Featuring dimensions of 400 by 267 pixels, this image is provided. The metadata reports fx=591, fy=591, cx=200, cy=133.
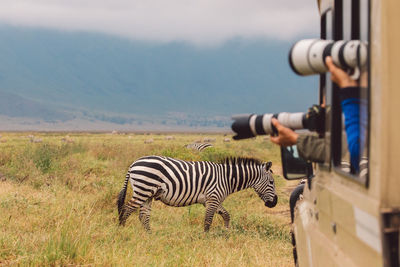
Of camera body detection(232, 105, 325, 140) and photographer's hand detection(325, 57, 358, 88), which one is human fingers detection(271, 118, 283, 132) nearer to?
camera body detection(232, 105, 325, 140)

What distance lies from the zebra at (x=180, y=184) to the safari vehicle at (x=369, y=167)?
21.5 feet

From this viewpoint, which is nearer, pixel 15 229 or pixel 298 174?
pixel 298 174

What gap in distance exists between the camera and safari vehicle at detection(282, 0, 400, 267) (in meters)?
2.00

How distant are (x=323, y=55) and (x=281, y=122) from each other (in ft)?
2.15

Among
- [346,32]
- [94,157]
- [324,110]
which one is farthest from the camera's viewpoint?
[94,157]

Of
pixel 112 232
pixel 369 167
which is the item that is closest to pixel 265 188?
pixel 112 232

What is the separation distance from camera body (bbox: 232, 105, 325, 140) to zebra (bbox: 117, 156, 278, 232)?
6327 millimetres

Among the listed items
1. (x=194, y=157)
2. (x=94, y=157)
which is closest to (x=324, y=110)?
(x=194, y=157)

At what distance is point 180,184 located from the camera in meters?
9.88

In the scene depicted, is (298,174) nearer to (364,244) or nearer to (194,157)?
(364,244)

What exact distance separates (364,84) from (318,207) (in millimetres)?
1009

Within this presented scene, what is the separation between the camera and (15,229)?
795 centimetres

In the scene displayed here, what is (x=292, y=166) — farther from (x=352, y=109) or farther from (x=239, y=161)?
(x=239, y=161)

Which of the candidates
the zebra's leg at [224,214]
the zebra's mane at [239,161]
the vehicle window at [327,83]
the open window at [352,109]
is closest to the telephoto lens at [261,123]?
the vehicle window at [327,83]
